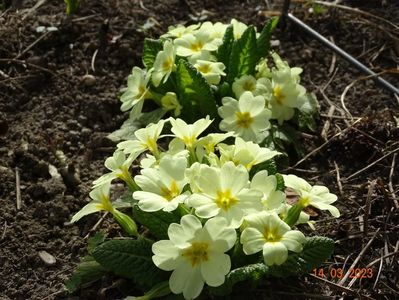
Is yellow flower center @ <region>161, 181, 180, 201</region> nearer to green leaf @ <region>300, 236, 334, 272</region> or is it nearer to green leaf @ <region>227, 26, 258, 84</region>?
green leaf @ <region>300, 236, 334, 272</region>

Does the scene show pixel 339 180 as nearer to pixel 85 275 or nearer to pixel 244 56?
pixel 244 56

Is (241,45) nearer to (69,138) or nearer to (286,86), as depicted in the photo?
(286,86)

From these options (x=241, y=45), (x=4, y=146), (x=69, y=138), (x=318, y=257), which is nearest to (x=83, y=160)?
(x=69, y=138)

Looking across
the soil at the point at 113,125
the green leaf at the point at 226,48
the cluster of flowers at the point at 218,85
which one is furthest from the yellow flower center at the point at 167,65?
the soil at the point at 113,125

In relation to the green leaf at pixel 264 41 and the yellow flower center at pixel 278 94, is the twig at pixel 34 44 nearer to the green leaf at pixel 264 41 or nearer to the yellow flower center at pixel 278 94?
the green leaf at pixel 264 41

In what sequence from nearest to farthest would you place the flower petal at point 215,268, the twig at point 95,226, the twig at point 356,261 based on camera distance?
the flower petal at point 215,268 → the twig at point 356,261 → the twig at point 95,226

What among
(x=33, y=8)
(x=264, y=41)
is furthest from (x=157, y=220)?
(x=33, y=8)
